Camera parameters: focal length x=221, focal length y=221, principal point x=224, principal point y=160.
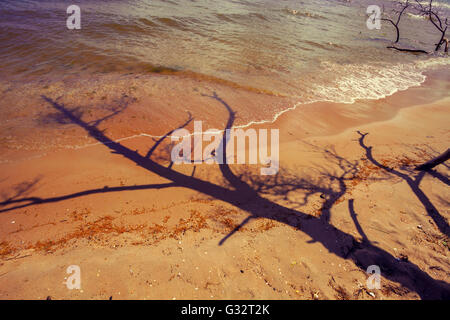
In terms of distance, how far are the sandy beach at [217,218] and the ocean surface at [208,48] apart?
420 cm

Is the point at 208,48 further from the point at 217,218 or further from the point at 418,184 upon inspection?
the point at 418,184

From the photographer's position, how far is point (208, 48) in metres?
12.5

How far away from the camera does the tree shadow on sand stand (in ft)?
10.6

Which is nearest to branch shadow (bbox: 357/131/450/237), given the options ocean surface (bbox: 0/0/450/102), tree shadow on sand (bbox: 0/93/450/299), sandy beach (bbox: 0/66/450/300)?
sandy beach (bbox: 0/66/450/300)

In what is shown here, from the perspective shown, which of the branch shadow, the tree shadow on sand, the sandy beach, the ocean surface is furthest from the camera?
the ocean surface

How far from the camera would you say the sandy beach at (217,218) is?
2982 mm

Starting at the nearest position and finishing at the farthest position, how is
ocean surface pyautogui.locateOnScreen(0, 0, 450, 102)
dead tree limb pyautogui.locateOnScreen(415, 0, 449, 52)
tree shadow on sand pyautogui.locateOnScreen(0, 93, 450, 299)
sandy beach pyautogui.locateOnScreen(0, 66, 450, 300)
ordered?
1. sandy beach pyautogui.locateOnScreen(0, 66, 450, 300)
2. tree shadow on sand pyautogui.locateOnScreen(0, 93, 450, 299)
3. ocean surface pyautogui.locateOnScreen(0, 0, 450, 102)
4. dead tree limb pyautogui.locateOnScreen(415, 0, 449, 52)

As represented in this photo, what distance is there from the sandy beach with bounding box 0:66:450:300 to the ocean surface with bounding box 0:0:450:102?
420 cm

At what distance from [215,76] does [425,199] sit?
818cm

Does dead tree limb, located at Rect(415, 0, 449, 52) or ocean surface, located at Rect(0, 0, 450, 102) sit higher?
dead tree limb, located at Rect(415, 0, 449, 52)

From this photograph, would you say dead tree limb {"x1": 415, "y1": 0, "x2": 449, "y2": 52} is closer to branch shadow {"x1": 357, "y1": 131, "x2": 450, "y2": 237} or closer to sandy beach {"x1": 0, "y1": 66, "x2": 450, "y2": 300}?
sandy beach {"x1": 0, "y1": 66, "x2": 450, "y2": 300}

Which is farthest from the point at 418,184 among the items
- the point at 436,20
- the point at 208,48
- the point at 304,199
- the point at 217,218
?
the point at 436,20

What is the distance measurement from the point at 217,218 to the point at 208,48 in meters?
11.3

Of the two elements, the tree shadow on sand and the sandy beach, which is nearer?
the sandy beach
